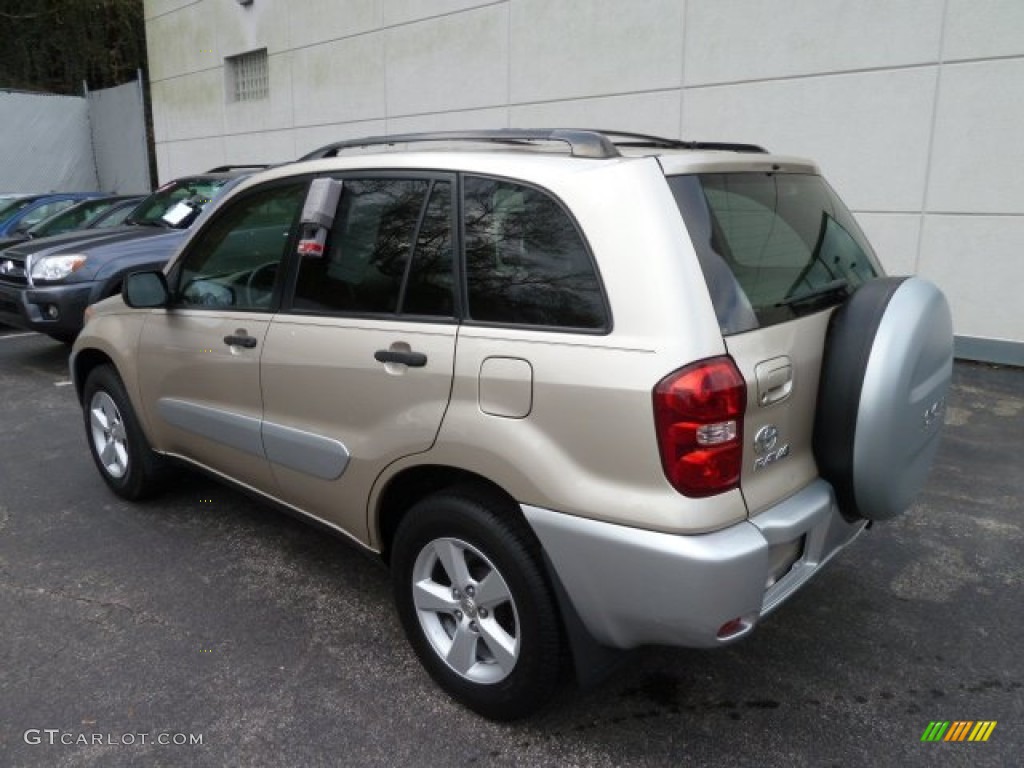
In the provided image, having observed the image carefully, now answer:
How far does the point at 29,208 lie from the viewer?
1107cm

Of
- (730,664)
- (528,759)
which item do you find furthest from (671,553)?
(730,664)

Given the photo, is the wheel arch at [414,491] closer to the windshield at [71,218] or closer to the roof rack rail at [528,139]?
the roof rack rail at [528,139]

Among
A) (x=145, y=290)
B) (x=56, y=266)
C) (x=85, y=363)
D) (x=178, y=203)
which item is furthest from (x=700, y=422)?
(x=178, y=203)

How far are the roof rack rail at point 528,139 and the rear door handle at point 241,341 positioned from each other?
743 millimetres

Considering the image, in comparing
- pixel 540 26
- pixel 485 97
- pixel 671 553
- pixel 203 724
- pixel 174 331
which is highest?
pixel 540 26

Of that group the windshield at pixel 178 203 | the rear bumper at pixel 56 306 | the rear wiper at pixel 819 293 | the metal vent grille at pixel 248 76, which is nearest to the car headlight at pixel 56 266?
the rear bumper at pixel 56 306

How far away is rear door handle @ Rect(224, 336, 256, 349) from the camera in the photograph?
3055 millimetres

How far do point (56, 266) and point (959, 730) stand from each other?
281 inches

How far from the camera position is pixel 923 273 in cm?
690

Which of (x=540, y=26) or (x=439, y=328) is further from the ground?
(x=540, y=26)

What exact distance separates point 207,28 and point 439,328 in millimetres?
14586

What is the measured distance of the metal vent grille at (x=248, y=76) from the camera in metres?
13.5

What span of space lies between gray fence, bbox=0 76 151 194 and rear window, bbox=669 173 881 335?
17.7 metres

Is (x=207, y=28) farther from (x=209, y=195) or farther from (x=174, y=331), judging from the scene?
(x=174, y=331)
